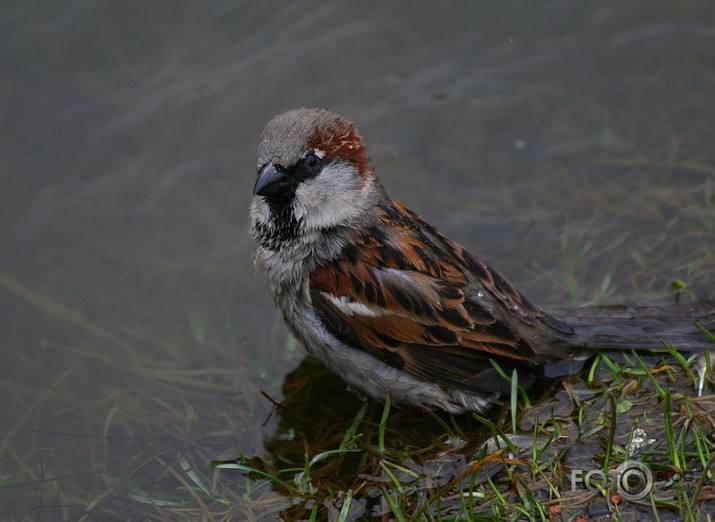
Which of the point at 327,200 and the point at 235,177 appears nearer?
the point at 327,200

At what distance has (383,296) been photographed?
13.5 feet

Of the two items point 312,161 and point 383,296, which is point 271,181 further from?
point 383,296

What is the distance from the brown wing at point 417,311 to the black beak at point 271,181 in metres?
0.43

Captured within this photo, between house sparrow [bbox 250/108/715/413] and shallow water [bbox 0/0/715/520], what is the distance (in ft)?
2.26

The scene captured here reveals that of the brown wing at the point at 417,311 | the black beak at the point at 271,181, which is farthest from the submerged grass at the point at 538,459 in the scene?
the black beak at the point at 271,181

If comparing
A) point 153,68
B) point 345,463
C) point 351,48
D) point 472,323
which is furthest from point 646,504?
point 153,68

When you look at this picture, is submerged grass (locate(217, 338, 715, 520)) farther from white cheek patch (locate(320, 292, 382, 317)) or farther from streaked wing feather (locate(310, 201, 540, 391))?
white cheek patch (locate(320, 292, 382, 317))

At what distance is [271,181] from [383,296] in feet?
2.44

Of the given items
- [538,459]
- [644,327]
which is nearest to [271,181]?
[538,459]

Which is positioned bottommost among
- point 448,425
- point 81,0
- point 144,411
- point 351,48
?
point 448,425

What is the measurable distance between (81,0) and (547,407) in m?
4.91

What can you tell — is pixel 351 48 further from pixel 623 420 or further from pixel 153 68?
pixel 623 420

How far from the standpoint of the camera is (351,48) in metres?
6.70

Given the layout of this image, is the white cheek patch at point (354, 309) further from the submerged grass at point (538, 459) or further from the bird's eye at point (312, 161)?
the bird's eye at point (312, 161)
